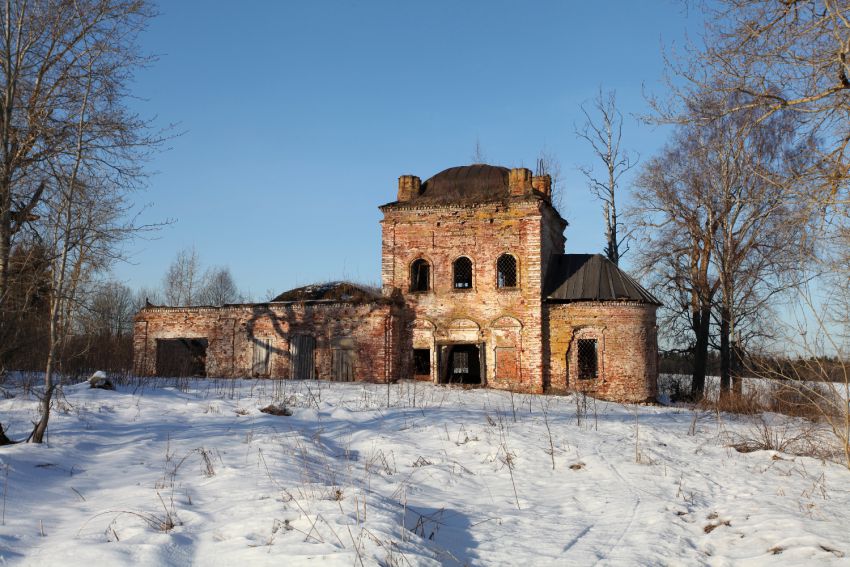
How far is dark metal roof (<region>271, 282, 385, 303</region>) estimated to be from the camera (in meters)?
21.1

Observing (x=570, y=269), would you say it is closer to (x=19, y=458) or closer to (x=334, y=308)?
(x=334, y=308)

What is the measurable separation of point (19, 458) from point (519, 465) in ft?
19.3

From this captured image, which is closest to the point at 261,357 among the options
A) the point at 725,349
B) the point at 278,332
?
the point at 278,332

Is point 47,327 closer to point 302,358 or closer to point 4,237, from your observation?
point 4,237

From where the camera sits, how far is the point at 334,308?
69.8ft

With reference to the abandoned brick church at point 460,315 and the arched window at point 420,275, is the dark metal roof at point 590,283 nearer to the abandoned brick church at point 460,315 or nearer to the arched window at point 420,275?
the abandoned brick church at point 460,315

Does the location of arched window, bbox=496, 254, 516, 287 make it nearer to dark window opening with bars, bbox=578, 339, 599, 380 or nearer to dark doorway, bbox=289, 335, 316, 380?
dark window opening with bars, bbox=578, 339, 599, 380

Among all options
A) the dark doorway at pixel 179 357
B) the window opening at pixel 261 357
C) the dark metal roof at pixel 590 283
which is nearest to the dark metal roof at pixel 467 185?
the dark metal roof at pixel 590 283

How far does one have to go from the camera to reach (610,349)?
2009 cm

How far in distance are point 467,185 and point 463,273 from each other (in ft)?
10.2

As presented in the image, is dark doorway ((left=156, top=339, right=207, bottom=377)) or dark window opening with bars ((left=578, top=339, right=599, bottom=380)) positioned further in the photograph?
dark doorway ((left=156, top=339, right=207, bottom=377))

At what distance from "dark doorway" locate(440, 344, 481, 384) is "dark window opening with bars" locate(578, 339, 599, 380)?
3.28 meters

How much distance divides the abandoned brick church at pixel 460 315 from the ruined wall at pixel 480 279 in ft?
0.11

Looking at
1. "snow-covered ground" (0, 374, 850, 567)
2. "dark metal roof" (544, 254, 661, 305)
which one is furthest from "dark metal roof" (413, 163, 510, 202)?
"snow-covered ground" (0, 374, 850, 567)
